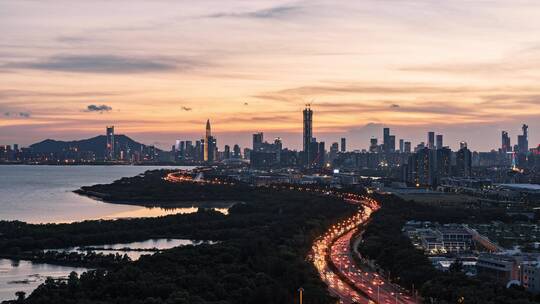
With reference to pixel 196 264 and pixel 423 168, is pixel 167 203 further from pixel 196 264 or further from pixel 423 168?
pixel 196 264

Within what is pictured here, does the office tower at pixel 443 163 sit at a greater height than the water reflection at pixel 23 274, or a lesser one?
greater

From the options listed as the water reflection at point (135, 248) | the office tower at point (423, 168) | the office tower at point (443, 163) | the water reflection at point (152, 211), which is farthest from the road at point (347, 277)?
the office tower at point (443, 163)

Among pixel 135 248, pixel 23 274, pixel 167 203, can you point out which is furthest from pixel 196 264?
pixel 167 203

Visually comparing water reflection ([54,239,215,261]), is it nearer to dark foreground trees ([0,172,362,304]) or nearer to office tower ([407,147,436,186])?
dark foreground trees ([0,172,362,304])

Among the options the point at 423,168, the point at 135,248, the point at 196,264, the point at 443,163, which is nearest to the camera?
the point at 196,264

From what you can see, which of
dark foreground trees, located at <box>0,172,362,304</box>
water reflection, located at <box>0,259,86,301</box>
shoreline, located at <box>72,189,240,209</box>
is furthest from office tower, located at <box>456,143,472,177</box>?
water reflection, located at <box>0,259,86,301</box>

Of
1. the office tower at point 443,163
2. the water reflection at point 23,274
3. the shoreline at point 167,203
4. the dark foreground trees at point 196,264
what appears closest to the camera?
the dark foreground trees at point 196,264

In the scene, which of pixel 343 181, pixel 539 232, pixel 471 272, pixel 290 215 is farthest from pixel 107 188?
pixel 471 272

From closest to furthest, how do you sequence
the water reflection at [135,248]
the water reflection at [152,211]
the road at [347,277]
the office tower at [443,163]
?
the road at [347,277], the water reflection at [135,248], the water reflection at [152,211], the office tower at [443,163]

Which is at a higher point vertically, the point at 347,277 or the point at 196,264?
the point at 196,264

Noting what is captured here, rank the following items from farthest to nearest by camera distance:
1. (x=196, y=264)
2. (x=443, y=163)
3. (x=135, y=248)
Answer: (x=443, y=163), (x=135, y=248), (x=196, y=264)

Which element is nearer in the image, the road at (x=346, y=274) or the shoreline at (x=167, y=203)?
the road at (x=346, y=274)

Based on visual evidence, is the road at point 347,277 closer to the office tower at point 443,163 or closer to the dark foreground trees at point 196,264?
the dark foreground trees at point 196,264
